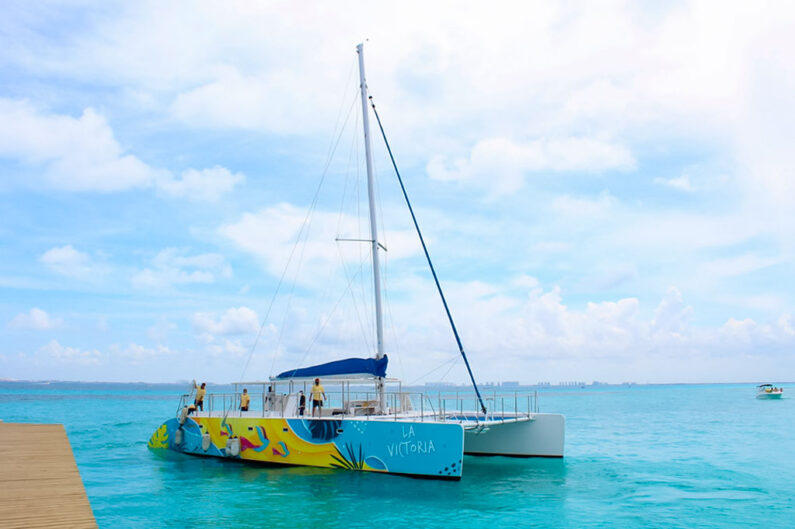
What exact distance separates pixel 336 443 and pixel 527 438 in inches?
223

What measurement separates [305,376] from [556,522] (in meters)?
8.51

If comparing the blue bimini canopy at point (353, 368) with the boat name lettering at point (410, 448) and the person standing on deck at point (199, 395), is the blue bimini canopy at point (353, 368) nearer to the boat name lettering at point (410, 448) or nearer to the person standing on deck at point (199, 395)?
the boat name lettering at point (410, 448)

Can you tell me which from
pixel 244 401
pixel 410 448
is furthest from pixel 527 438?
pixel 244 401

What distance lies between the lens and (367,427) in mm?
14617

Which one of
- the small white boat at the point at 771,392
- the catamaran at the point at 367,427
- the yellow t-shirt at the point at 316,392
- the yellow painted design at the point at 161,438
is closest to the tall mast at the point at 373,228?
the catamaran at the point at 367,427

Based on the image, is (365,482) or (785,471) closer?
(365,482)

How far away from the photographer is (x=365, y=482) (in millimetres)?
A: 14008

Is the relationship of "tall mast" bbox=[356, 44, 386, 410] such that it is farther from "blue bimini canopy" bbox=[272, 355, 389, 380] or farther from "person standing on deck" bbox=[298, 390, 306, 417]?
"person standing on deck" bbox=[298, 390, 306, 417]

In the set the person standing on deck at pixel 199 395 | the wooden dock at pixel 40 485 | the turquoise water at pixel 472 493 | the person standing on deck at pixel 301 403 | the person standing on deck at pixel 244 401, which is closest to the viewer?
the wooden dock at pixel 40 485

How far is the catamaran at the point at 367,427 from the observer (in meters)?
13.9

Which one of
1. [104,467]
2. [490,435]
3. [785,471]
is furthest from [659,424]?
[104,467]

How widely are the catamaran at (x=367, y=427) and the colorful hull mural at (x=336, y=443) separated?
2cm

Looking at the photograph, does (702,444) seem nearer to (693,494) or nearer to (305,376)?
(693,494)

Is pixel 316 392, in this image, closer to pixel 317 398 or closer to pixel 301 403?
pixel 317 398
